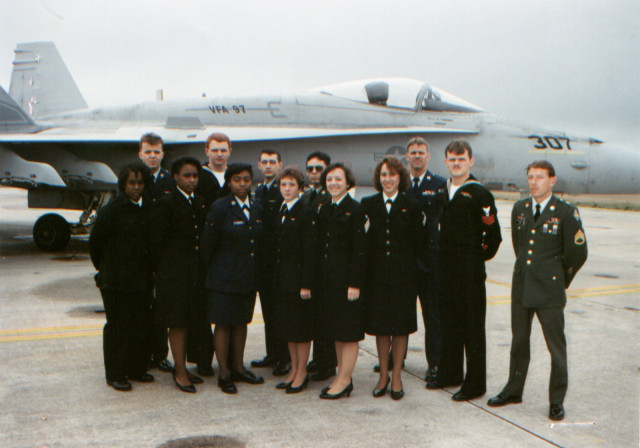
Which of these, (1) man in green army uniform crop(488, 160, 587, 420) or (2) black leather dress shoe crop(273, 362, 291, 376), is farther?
(2) black leather dress shoe crop(273, 362, 291, 376)

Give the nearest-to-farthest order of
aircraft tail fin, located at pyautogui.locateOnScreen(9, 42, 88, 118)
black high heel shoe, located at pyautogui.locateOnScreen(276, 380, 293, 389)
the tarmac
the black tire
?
the tarmac → black high heel shoe, located at pyautogui.locateOnScreen(276, 380, 293, 389) → the black tire → aircraft tail fin, located at pyautogui.locateOnScreen(9, 42, 88, 118)

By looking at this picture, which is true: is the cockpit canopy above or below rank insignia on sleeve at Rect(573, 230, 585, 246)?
above

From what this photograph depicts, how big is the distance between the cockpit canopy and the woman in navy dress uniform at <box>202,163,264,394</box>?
6.12m

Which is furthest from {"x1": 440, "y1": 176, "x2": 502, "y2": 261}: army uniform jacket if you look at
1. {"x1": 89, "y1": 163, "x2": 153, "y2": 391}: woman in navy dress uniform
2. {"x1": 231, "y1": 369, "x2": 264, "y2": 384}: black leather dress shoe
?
{"x1": 89, "y1": 163, "x2": 153, "y2": 391}: woman in navy dress uniform

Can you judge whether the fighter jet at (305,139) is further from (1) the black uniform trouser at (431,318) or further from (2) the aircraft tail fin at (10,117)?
(1) the black uniform trouser at (431,318)

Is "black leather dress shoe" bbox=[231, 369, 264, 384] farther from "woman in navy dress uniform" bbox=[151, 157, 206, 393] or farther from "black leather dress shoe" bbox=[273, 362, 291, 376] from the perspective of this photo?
"woman in navy dress uniform" bbox=[151, 157, 206, 393]

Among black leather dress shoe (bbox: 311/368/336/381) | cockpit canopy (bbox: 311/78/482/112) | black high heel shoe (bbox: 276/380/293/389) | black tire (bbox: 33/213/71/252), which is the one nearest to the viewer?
black high heel shoe (bbox: 276/380/293/389)

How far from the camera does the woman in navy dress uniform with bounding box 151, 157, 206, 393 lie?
13.6 ft

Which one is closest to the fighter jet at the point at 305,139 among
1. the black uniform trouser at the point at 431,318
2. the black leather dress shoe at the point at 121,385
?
the black uniform trouser at the point at 431,318

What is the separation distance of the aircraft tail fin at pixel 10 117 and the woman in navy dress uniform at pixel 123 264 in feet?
29.8

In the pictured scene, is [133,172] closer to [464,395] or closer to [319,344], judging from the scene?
[319,344]

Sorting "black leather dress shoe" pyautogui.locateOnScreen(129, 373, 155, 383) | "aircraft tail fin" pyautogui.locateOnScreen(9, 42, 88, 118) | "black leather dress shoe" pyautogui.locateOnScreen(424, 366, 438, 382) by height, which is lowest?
"black leather dress shoe" pyautogui.locateOnScreen(129, 373, 155, 383)

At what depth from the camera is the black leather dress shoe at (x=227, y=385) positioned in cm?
418

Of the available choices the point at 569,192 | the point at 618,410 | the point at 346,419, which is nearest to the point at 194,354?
the point at 346,419
